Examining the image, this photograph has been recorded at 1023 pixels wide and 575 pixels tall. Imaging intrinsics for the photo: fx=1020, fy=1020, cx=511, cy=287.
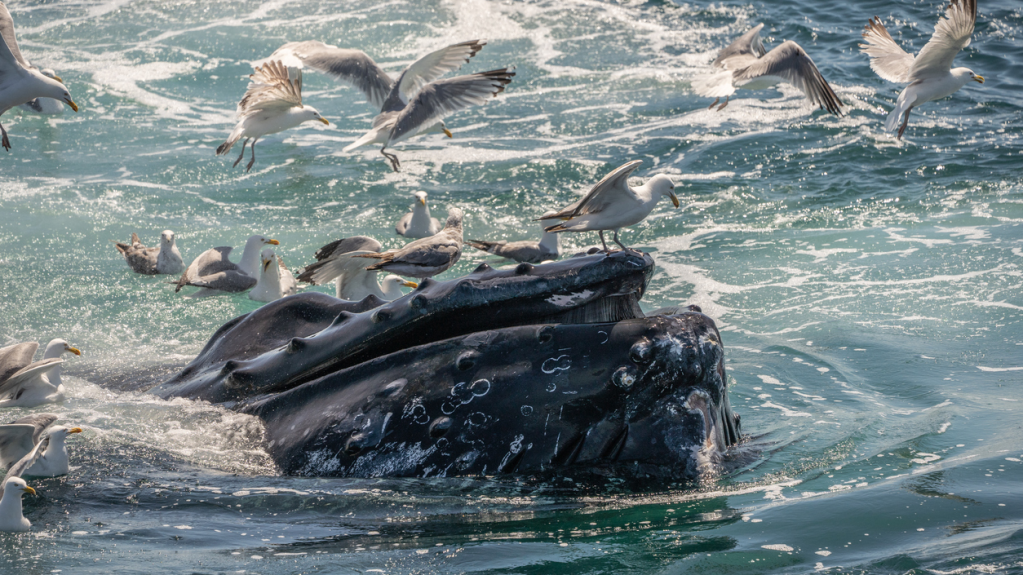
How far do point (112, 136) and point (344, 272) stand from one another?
446 inches

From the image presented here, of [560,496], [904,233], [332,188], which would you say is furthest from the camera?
[332,188]

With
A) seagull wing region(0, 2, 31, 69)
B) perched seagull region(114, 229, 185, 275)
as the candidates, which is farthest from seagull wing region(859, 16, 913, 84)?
seagull wing region(0, 2, 31, 69)

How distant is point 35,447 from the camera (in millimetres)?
5145

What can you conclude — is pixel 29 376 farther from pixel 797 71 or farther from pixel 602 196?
pixel 797 71

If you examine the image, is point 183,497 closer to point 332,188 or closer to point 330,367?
point 330,367

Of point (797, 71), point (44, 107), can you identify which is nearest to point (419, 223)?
point (797, 71)

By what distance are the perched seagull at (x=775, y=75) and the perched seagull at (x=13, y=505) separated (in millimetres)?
14345

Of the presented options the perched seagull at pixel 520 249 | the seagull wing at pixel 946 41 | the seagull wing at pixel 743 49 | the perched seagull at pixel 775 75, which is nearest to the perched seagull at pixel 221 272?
the perched seagull at pixel 520 249

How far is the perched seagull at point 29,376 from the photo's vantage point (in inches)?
291

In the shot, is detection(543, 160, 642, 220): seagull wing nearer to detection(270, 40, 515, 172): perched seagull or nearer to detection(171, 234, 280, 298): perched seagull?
detection(171, 234, 280, 298): perched seagull

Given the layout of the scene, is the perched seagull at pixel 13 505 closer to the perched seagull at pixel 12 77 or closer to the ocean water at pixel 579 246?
the ocean water at pixel 579 246

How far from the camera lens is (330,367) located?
4.80m

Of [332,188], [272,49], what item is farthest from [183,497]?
[272,49]

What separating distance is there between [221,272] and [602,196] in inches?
245
